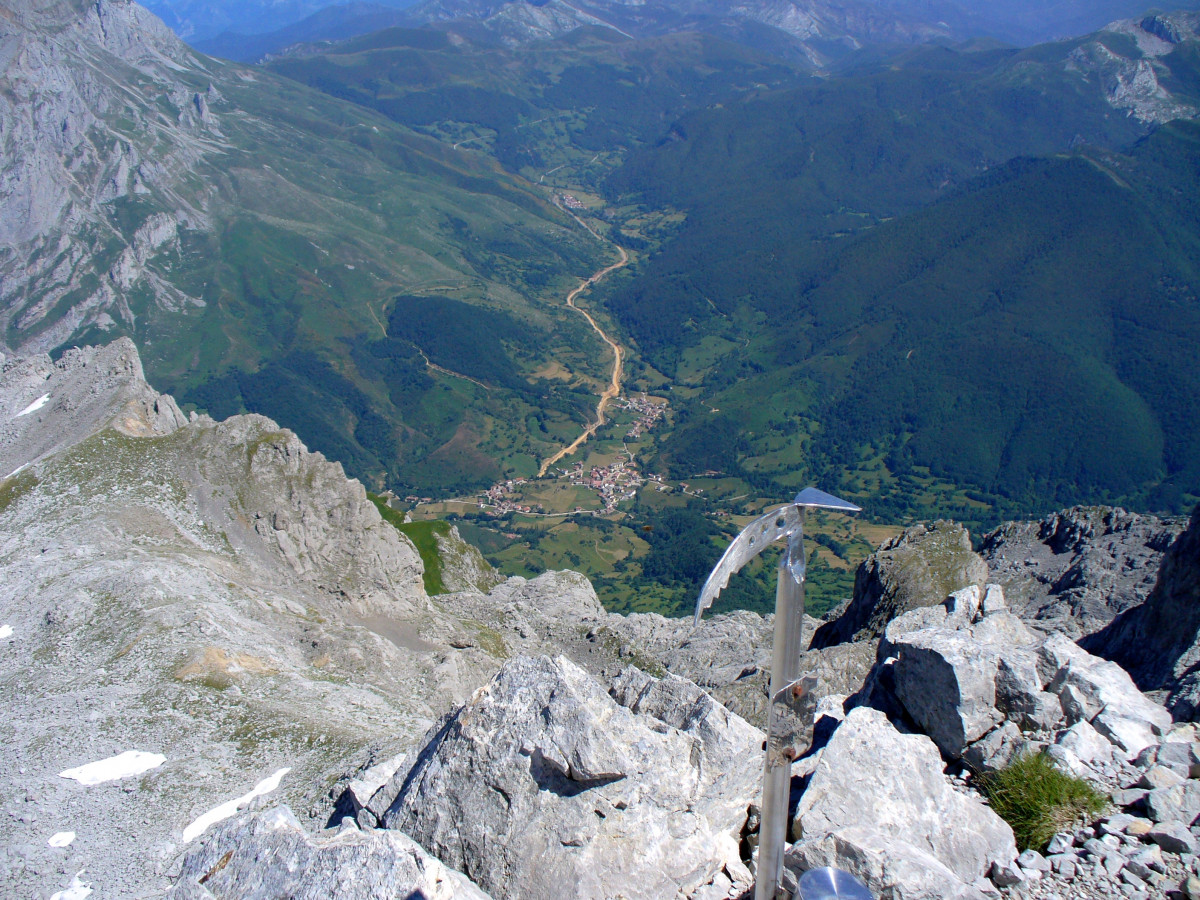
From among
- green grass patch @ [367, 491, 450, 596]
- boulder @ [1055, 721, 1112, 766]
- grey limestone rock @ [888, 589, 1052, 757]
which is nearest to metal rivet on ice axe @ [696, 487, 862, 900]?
grey limestone rock @ [888, 589, 1052, 757]

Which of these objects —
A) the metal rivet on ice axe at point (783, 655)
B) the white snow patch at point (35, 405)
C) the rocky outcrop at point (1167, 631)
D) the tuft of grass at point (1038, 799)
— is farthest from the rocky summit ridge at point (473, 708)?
the white snow patch at point (35, 405)

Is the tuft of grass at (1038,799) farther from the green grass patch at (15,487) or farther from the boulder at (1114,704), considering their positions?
the green grass patch at (15,487)

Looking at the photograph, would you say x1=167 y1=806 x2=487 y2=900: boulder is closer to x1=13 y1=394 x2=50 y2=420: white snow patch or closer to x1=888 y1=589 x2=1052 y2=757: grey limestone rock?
x1=888 y1=589 x2=1052 y2=757: grey limestone rock

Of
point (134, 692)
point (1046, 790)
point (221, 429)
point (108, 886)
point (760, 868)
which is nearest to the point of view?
point (760, 868)

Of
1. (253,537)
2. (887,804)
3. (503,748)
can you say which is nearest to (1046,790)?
(887,804)

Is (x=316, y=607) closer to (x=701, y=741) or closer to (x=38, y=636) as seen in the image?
(x=38, y=636)
